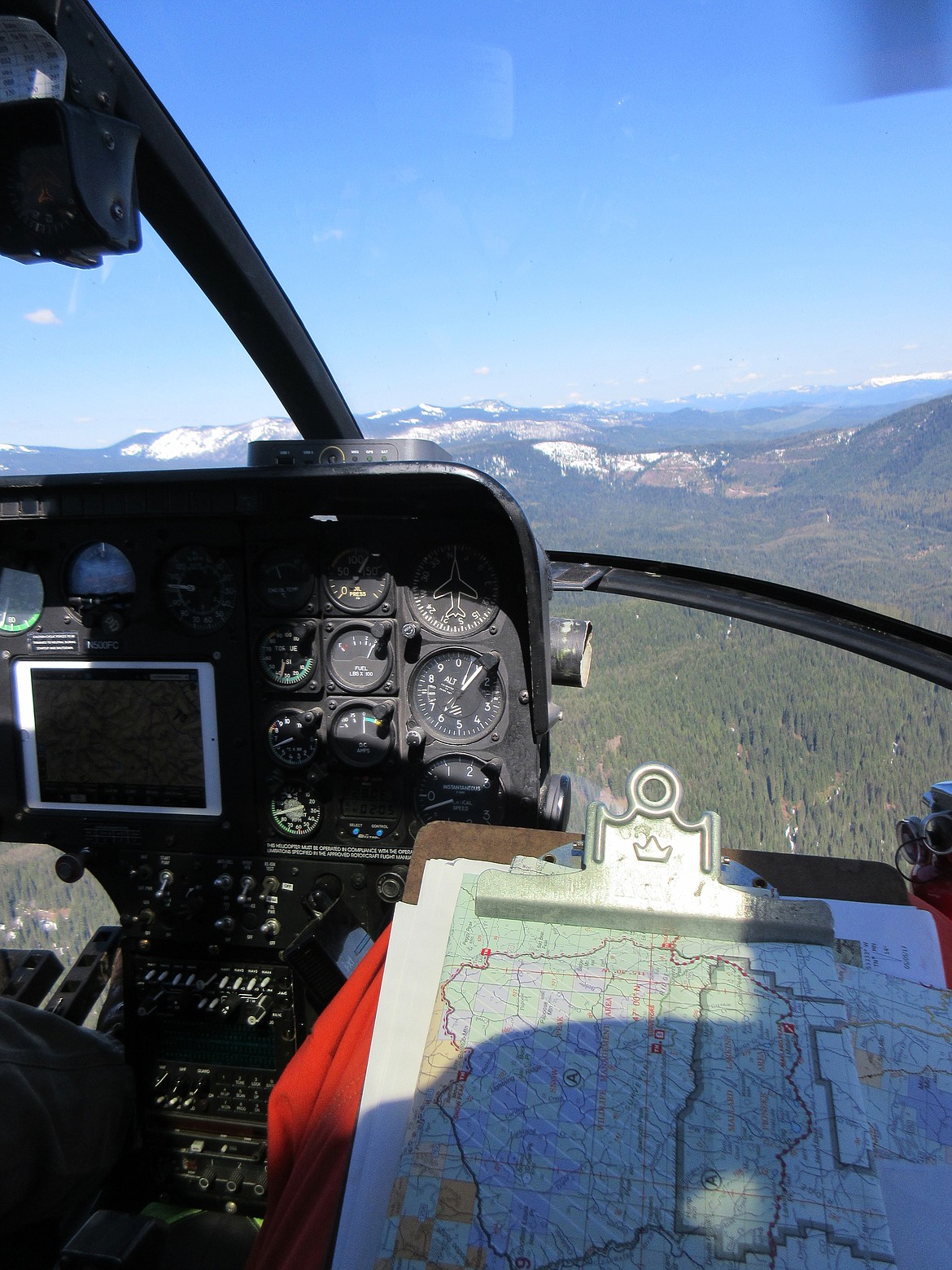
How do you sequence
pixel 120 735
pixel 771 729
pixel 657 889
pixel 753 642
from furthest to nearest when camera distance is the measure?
pixel 120 735
pixel 753 642
pixel 771 729
pixel 657 889

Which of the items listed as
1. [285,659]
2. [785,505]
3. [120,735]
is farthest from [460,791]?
[785,505]

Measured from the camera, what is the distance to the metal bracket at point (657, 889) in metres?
0.80

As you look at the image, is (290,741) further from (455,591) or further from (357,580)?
(455,591)

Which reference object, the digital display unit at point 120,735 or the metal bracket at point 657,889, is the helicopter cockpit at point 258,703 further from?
the metal bracket at point 657,889

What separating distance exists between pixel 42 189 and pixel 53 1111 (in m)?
1.78

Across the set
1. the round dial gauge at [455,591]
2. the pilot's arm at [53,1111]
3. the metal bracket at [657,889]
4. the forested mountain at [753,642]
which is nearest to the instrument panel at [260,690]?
the round dial gauge at [455,591]

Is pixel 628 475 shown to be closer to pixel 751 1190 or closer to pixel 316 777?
pixel 316 777

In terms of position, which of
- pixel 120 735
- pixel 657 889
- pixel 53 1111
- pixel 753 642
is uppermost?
pixel 753 642

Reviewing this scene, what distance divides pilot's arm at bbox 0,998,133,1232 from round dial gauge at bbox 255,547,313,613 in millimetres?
1278

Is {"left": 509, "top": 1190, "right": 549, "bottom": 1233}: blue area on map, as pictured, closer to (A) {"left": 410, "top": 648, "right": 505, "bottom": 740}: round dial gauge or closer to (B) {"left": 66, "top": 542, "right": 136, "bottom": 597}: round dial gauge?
(A) {"left": 410, "top": 648, "right": 505, "bottom": 740}: round dial gauge

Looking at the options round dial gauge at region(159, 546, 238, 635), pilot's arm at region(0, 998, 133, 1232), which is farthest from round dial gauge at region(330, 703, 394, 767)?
pilot's arm at region(0, 998, 133, 1232)

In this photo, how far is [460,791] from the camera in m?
2.69

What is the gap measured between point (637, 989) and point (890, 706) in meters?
1.78

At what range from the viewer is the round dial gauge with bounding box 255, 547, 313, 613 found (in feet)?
8.87
